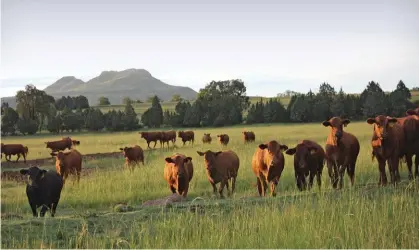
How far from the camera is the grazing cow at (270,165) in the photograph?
13.4m

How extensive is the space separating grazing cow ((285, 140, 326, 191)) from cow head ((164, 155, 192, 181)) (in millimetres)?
3305

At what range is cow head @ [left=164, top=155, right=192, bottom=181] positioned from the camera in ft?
47.0

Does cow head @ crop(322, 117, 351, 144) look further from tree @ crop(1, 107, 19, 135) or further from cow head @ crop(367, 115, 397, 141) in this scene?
tree @ crop(1, 107, 19, 135)

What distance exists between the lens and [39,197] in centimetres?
1245

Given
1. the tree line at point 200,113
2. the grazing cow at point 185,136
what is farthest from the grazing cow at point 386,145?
the tree line at point 200,113

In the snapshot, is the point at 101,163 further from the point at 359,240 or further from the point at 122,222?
the point at 359,240

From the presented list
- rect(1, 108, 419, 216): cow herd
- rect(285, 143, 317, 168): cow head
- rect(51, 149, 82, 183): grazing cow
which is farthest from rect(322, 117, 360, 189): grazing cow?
rect(51, 149, 82, 183): grazing cow

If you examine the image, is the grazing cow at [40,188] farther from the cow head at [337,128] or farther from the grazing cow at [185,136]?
the grazing cow at [185,136]

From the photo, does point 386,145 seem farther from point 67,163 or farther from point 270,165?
point 67,163

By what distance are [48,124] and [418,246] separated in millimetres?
69429

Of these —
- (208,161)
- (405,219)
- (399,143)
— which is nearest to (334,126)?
(399,143)

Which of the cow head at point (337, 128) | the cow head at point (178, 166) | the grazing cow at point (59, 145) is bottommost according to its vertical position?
the grazing cow at point (59, 145)

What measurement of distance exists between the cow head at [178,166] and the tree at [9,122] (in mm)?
57002

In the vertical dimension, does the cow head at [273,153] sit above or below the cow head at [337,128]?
below
